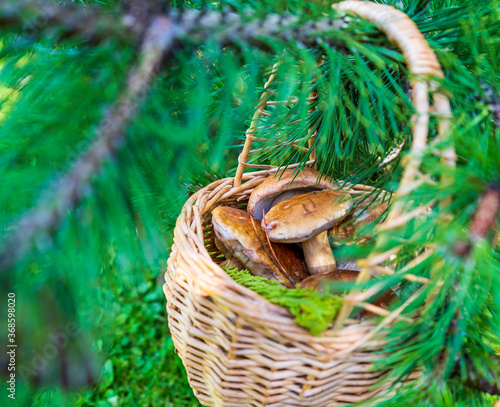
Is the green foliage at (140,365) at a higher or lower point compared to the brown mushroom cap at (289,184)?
lower

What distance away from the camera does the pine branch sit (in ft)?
0.71

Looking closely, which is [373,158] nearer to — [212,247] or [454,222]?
[454,222]

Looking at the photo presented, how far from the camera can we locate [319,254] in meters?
0.85

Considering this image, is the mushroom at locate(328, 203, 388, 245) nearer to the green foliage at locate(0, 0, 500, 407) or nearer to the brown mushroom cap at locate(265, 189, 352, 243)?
the brown mushroom cap at locate(265, 189, 352, 243)

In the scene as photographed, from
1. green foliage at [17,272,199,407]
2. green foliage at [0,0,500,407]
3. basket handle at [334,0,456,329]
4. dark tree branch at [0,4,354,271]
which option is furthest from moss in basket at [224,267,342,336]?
green foliage at [17,272,199,407]

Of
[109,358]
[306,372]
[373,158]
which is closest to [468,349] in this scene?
[306,372]

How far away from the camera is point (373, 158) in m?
0.66

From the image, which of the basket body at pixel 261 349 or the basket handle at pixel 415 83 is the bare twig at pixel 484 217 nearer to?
the basket handle at pixel 415 83

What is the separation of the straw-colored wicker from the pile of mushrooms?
0.18 meters

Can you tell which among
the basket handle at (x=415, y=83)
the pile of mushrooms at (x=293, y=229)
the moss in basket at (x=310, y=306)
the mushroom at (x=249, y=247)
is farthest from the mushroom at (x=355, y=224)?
the basket handle at (x=415, y=83)

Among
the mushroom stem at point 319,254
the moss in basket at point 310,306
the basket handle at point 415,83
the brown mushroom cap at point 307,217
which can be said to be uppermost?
the basket handle at point 415,83

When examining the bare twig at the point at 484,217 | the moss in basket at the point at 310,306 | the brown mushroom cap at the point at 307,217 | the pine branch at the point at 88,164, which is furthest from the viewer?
the brown mushroom cap at the point at 307,217

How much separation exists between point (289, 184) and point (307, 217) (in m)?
0.12

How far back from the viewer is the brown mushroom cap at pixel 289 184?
0.86 meters
